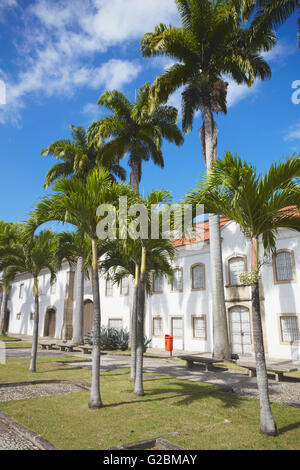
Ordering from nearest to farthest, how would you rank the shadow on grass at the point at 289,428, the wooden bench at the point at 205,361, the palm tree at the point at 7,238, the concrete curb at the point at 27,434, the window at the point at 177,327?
the concrete curb at the point at 27,434
the shadow on grass at the point at 289,428
the wooden bench at the point at 205,361
the palm tree at the point at 7,238
the window at the point at 177,327

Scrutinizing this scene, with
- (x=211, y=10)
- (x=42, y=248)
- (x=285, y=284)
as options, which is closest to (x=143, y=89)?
(x=211, y=10)

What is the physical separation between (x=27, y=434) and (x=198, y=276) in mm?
16863

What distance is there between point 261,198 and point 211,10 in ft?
43.7

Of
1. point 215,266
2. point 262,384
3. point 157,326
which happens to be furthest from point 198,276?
point 262,384

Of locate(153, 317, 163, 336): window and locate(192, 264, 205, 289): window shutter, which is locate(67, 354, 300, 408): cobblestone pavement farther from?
locate(153, 317, 163, 336): window

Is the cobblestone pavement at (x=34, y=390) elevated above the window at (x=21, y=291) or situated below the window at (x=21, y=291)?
below

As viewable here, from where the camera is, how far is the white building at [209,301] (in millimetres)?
16266

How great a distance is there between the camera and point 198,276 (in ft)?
68.7

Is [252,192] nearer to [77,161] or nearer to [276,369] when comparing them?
[276,369]

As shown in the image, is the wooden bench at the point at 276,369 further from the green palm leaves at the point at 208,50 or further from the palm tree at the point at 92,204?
the green palm leaves at the point at 208,50

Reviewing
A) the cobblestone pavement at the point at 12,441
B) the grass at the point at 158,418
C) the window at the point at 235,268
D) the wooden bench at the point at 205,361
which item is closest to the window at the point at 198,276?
the window at the point at 235,268

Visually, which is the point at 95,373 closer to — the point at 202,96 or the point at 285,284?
the point at 285,284

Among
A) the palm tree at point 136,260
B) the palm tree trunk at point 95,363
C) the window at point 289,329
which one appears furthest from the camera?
the window at point 289,329

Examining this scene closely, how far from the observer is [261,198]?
5.50m
